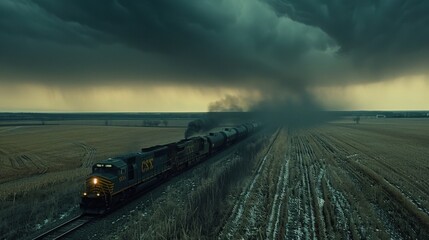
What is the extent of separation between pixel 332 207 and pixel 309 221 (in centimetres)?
278

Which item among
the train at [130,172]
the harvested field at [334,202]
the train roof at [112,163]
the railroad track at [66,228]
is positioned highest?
the train roof at [112,163]

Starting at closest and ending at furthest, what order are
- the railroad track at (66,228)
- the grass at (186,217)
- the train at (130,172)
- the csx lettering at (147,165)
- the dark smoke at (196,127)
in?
1. the grass at (186,217)
2. the railroad track at (66,228)
3. the train at (130,172)
4. the csx lettering at (147,165)
5. the dark smoke at (196,127)

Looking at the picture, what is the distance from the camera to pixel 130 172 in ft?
69.9

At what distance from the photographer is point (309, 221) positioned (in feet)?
51.8

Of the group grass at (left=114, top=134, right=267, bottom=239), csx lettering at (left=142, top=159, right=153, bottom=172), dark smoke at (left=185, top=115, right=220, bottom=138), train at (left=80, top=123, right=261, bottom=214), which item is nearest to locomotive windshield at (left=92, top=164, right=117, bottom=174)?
train at (left=80, top=123, right=261, bottom=214)

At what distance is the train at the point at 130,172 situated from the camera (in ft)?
61.0

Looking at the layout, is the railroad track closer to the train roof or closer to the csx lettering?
the train roof

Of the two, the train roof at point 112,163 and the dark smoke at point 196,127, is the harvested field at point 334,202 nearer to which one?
the train roof at point 112,163

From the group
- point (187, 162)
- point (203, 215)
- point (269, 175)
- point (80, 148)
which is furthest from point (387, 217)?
point (80, 148)

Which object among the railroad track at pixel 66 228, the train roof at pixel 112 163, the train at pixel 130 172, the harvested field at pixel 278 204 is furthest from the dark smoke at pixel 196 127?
the railroad track at pixel 66 228

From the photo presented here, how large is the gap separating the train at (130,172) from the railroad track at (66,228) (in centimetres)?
51

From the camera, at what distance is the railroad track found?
14956 millimetres

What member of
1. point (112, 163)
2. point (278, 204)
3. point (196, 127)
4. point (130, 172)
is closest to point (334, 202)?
point (278, 204)

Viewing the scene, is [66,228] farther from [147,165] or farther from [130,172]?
[147,165]
